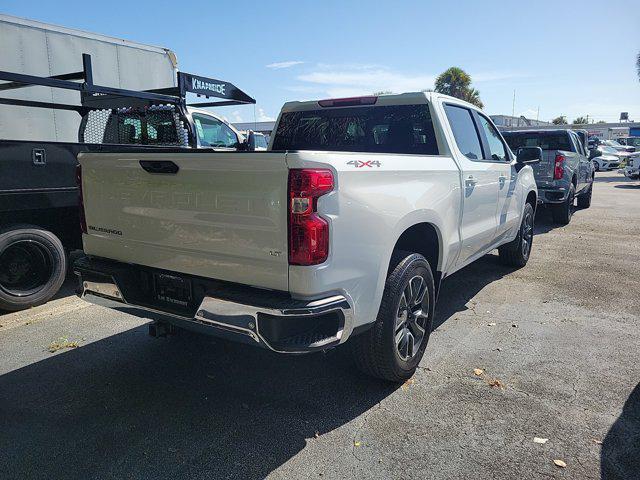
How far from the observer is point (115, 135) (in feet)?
23.5

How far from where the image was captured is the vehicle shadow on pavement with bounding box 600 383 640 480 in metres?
2.53

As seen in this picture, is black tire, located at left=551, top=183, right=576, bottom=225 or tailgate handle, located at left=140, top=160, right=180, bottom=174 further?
black tire, located at left=551, top=183, right=576, bottom=225

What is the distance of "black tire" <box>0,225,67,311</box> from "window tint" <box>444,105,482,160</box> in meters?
4.17

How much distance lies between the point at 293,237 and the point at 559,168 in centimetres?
859

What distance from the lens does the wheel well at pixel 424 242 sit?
11.9ft

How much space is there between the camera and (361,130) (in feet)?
14.5

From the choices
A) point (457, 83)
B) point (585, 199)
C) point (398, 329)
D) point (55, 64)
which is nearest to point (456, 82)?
point (457, 83)

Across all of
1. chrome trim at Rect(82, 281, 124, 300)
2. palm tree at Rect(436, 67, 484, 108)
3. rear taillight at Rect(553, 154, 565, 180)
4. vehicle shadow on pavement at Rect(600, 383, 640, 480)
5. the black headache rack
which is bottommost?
vehicle shadow on pavement at Rect(600, 383, 640, 480)

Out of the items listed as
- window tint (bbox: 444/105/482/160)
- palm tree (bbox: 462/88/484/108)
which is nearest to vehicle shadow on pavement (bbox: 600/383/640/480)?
window tint (bbox: 444/105/482/160)

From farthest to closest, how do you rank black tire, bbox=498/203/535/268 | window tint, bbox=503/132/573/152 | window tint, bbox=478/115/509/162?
1. window tint, bbox=503/132/573/152
2. black tire, bbox=498/203/535/268
3. window tint, bbox=478/115/509/162

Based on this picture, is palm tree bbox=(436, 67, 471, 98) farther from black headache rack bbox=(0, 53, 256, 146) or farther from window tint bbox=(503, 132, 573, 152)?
black headache rack bbox=(0, 53, 256, 146)

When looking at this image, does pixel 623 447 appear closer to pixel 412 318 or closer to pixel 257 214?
pixel 412 318

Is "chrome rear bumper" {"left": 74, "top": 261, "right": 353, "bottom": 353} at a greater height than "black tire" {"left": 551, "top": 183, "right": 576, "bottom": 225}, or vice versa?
"chrome rear bumper" {"left": 74, "top": 261, "right": 353, "bottom": 353}

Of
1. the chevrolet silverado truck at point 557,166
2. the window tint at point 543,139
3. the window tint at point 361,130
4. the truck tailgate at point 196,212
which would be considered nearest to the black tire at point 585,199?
the chevrolet silverado truck at point 557,166
